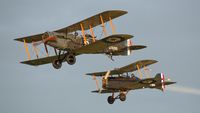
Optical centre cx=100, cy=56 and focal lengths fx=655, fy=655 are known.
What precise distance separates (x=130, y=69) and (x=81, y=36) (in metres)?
7.71

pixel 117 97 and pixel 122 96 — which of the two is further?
pixel 117 97


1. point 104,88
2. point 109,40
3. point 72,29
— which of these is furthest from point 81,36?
point 104,88

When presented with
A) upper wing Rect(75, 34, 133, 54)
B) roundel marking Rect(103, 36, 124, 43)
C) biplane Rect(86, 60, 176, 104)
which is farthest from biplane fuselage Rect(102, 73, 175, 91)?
roundel marking Rect(103, 36, 124, 43)

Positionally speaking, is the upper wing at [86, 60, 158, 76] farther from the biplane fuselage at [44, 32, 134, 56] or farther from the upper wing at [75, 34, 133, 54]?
the upper wing at [75, 34, 133, 54]

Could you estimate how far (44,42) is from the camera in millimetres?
42219

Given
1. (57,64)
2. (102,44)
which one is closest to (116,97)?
(57,64)

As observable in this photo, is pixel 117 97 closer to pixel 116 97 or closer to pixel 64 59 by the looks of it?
pixel 116 97

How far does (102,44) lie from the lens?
4091 cm

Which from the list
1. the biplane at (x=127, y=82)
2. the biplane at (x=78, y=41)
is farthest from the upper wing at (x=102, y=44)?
the biplane at (x=127, y=82)

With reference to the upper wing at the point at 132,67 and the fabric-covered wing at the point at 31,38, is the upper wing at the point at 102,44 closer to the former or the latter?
the fabric-covered wing at the point at 31,38

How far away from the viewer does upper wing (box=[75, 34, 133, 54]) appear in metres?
39.6

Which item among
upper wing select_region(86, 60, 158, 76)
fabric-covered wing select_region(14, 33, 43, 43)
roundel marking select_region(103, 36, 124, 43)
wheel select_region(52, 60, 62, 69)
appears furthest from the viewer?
upper wing select_region(86, 60, 158, 76)

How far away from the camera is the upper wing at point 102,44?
39.6 meters

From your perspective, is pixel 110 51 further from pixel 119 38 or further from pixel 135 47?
pixel 119 38
